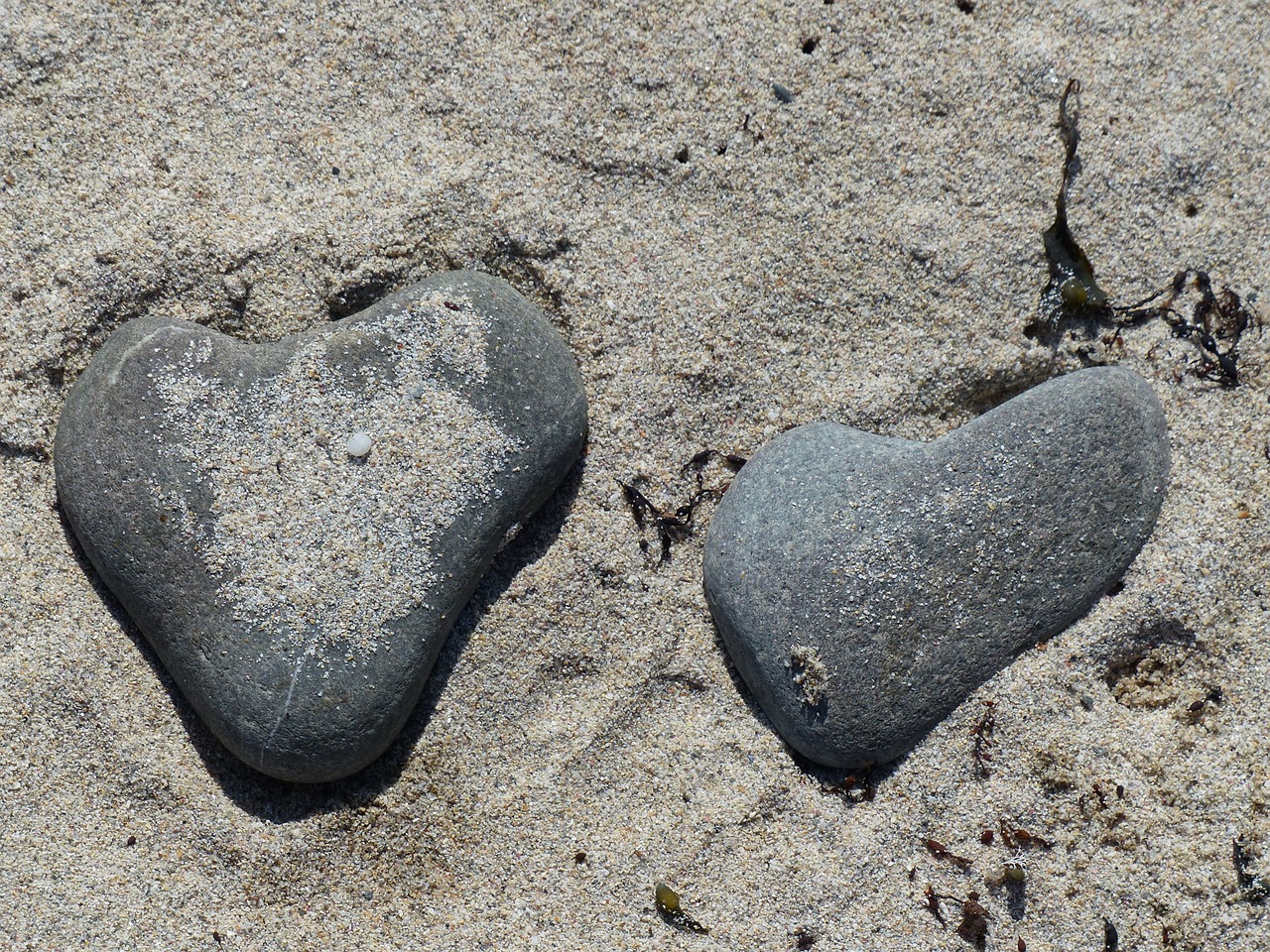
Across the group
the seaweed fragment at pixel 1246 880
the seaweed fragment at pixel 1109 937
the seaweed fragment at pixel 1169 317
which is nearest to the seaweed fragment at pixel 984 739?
the seaweed fragment at pixel 1109 937

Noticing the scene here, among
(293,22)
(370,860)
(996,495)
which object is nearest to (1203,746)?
(996,495)

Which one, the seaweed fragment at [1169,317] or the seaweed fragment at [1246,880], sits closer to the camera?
the seaweed fragment at [1246,880]

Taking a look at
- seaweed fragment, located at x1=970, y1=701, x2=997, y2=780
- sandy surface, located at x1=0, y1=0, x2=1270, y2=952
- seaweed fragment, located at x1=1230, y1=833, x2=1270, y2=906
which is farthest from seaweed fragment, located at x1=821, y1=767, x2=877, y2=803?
seaweed fragment, located at x1=1230, y1=833, x2=1270, y2=906

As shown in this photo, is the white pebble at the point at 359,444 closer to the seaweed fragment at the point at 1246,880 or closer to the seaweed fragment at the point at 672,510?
the seaweed fragment at the point at 672,510

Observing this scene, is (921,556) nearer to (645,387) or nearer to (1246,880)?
(645,387)

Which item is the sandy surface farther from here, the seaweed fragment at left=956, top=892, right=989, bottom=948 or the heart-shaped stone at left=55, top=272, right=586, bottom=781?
the heart-shaped stone at left=55, top=272, right=586, bottom=781

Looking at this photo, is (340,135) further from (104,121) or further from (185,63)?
(104,121)
